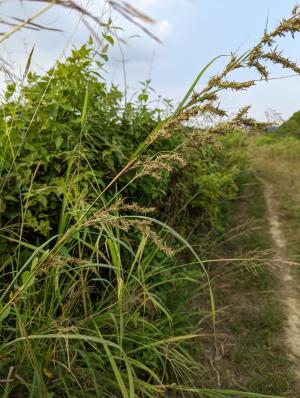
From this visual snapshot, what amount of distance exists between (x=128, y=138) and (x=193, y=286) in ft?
5.99

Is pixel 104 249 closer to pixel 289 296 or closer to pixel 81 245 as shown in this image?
pixel 81 245

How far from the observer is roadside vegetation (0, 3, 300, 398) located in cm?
165

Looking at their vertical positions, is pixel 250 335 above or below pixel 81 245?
below

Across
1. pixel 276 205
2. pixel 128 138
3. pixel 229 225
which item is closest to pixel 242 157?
pixel 276 205

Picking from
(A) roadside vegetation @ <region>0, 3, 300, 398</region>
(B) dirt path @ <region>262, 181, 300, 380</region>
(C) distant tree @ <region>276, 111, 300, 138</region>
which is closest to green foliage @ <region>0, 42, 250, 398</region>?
(A) roadside vegetation @ <region>0, 3, 300, 398</region>

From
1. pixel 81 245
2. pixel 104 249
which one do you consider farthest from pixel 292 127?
pixel 81 245

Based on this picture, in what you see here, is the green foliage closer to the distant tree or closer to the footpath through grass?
the footpath through grass

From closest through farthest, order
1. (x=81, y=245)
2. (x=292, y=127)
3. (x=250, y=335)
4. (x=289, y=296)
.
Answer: (x=81, y=245), (x=250, y=335), (x=289, y=296), (x=292, y=127)

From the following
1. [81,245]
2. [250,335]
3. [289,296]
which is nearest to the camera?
[81,245]

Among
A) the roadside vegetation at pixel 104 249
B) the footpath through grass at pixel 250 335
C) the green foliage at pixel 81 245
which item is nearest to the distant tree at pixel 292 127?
the footpath through grass at pixel 250 335

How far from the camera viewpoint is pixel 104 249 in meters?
3.35

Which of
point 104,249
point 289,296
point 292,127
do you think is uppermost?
point 292,127

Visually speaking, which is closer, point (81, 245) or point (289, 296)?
point (81, 245)

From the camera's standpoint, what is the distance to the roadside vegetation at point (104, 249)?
165 centimetres
